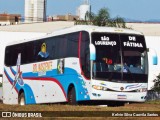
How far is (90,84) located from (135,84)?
2.02m

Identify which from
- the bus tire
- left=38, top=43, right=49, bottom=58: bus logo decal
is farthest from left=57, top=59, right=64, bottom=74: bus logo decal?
the bus tire

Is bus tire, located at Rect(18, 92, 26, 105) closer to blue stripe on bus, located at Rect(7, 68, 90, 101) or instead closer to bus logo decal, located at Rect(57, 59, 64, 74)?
blue stripe on bus, located at Rect(7, 68, 90, 101)

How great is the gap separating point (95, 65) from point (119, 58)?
1.11 metres

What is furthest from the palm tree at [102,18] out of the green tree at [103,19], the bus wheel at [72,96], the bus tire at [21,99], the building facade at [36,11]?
the building facade at [36,11]

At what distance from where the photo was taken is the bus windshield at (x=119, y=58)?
24.7 metres

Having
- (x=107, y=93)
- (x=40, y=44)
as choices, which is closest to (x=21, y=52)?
(x=40, y=44)

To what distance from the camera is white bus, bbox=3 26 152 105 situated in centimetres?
2478

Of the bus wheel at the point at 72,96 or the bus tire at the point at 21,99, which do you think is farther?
the bus tire at the point at 21,99

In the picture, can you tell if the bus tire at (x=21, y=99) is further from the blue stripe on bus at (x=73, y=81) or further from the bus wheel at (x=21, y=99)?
the blue stripe on bus at (x=73, y=81)

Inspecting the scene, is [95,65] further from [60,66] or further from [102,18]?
[102,18]

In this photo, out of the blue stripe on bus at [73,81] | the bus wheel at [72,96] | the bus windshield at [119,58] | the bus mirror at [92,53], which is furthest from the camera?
the bus wheel at [72,96]

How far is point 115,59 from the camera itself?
81.8 ft

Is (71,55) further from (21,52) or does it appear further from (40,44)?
(21,52)

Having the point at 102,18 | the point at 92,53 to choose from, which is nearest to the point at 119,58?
the point at 92,53
